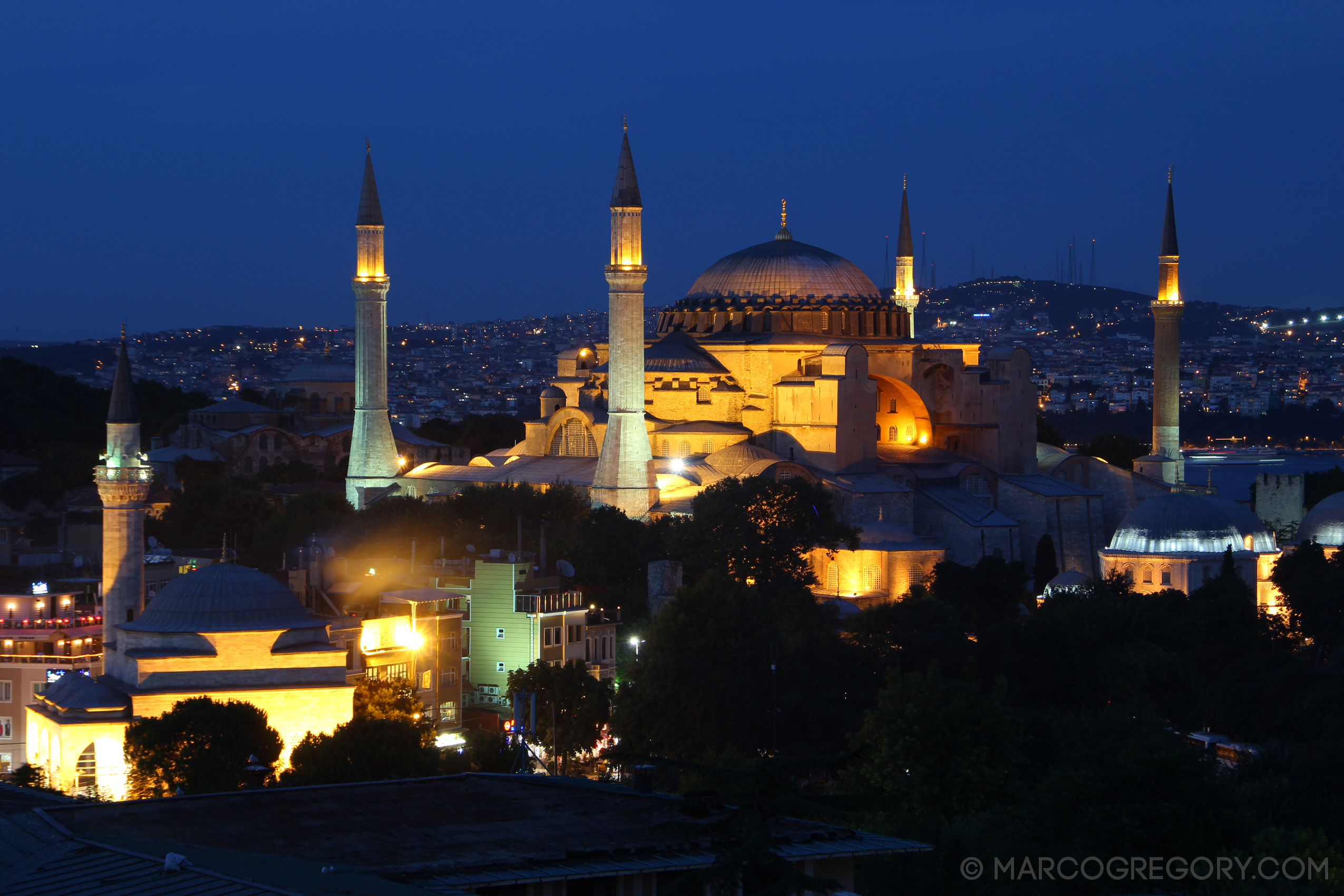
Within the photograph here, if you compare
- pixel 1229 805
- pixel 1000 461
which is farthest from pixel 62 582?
pixel 1229 805

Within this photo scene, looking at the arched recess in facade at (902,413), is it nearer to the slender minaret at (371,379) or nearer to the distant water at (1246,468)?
the slender minaret at (371,379)

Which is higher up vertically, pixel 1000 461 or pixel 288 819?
pixel 1000 461

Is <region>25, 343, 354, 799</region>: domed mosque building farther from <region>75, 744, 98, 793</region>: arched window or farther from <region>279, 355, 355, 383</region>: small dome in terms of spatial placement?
<region>279, 355, 355, 383</region>: small dome

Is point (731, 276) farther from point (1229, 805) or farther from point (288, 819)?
point (288, 819)

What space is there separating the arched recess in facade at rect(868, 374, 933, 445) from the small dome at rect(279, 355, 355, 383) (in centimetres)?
3201

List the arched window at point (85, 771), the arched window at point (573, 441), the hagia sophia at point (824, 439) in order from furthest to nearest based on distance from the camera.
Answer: the arched window at point (573, 441), the hagia sophia at point (824, 439), the arched window at point (85, 771)

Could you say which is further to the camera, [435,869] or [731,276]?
[731,276]

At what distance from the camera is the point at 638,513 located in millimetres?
39938

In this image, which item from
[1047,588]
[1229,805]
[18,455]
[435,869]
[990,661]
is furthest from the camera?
[18,455]

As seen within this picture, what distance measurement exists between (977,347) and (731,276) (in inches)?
222

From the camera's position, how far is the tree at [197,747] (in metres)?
24.8

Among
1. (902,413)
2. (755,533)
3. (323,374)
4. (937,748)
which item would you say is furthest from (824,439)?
(323,374)

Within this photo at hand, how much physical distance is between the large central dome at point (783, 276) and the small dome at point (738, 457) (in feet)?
19.9

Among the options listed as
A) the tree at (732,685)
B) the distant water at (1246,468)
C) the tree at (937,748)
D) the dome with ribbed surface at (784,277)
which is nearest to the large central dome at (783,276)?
the dome with ribbed surface at (784,277)
